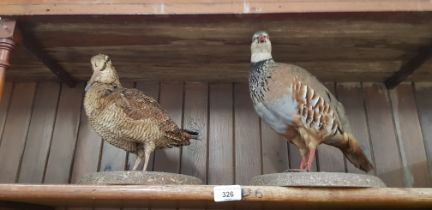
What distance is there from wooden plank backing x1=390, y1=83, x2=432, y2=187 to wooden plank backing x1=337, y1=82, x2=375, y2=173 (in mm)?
78

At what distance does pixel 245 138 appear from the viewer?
3.37 feet

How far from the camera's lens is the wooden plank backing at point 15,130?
102 cm

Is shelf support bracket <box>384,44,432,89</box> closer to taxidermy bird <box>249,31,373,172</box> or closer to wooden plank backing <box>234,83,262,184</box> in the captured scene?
taxidermy bird <box>249,31,373,172</box>

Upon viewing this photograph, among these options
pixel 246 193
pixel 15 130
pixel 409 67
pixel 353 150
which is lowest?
pixel 246 193

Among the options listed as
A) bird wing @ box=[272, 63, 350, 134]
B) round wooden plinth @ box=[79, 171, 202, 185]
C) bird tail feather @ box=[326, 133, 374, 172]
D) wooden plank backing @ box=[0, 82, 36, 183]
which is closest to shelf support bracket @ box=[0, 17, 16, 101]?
round wooden plinth @ box=[79, 171, 202, 185]

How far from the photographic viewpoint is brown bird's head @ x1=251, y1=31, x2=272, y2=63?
0.78 m

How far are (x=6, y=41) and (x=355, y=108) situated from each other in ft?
2.61

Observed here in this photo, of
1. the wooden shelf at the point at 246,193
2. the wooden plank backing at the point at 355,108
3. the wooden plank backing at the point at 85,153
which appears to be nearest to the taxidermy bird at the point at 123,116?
the wooden shelf at the point at 246,193

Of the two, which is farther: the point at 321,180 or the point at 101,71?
the point at 101,71

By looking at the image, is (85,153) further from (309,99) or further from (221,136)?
(309,99)

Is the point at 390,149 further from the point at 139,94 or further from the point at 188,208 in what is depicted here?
the point at 139,94

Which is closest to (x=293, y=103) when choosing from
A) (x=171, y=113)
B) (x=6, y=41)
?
(x=171, y=113)

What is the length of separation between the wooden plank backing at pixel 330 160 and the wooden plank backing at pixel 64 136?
0.60 meters

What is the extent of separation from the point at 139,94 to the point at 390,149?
616mm
